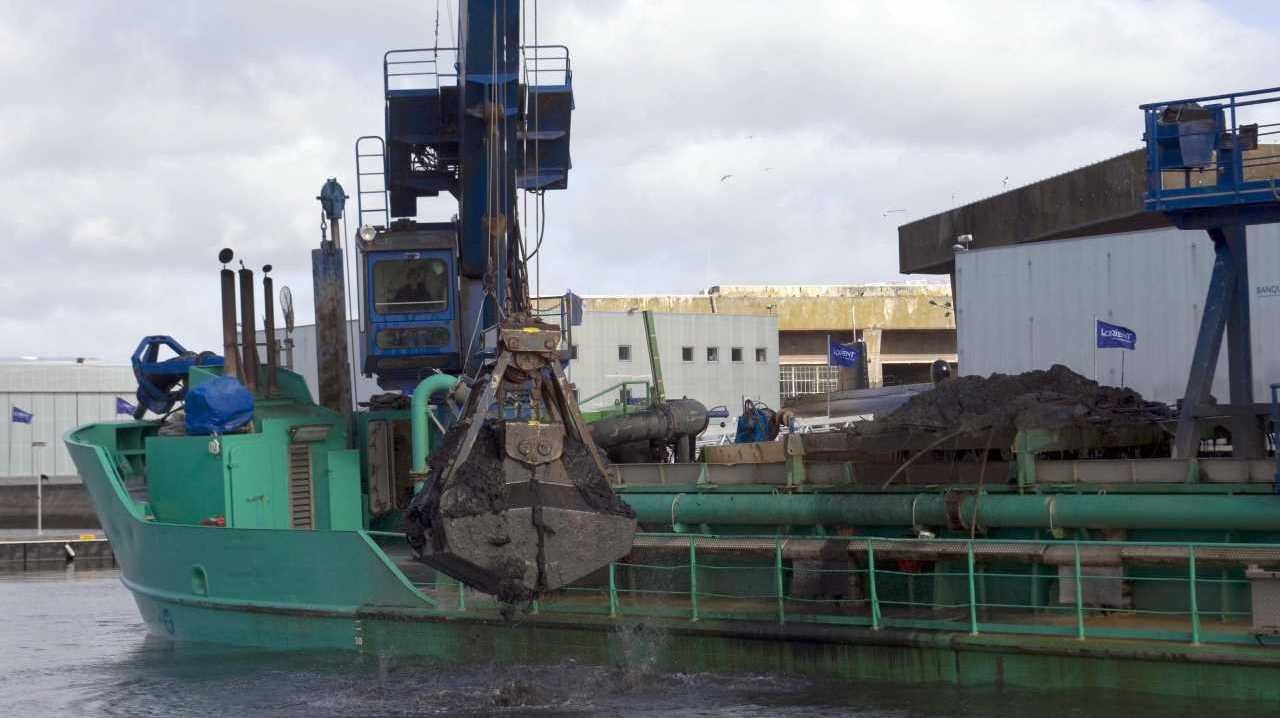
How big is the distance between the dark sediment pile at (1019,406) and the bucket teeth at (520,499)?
14.5 feet

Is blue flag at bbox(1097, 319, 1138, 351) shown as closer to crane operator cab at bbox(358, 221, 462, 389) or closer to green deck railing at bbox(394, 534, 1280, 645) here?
crane operator cab at bbox(358, 221, 462, 389)

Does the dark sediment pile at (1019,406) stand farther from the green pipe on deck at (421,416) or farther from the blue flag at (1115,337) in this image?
the blue flag at (1115,337)

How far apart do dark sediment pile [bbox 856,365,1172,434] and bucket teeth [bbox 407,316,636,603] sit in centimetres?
442

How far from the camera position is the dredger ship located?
11.0 meters

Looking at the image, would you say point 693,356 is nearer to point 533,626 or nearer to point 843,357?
point 843,357

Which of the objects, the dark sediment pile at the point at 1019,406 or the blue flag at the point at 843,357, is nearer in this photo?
the dark sediment pile at the point at 1019,406

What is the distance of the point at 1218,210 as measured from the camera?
13.7 m

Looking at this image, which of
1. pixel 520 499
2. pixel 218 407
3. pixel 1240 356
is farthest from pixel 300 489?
pixel 1240 356

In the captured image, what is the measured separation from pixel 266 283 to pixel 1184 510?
14.1m

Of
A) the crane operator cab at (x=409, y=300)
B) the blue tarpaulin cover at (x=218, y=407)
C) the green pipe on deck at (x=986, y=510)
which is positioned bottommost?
the green pipe on deck at (x=986, y=510)

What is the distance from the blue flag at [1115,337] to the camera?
2525cm

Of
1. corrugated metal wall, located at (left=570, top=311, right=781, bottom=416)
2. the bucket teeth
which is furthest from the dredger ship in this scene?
corrugated metal wall, located at (left=570, top=311, right=781, bottom=416)

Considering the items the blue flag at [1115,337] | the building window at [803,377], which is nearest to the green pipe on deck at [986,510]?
the blue flag at [1115,337]

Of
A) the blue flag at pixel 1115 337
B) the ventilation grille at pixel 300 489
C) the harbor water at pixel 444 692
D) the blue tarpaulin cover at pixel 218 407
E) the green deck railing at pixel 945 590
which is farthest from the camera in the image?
the blue flag at pixel 1115 337
